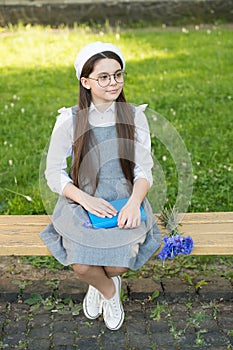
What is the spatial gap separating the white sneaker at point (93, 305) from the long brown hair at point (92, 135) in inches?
20.8

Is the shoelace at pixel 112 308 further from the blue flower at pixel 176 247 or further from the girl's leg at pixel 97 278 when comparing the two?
the blue flower at pixel 176 247

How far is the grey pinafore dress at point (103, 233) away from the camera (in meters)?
3.27

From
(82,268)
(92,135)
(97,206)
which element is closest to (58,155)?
(92,135)

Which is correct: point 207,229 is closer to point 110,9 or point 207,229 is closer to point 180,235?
point 180,235

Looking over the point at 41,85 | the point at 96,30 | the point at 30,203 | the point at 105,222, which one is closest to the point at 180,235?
the point at 105,222

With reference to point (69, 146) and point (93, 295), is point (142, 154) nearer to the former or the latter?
point (69, 146)

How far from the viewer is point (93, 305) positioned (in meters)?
3.52

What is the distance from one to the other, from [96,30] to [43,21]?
0.69 meters

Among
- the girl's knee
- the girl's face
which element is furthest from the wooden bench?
the girl's face

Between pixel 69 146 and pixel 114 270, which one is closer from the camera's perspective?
pixel 114 270

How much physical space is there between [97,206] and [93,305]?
533 mm

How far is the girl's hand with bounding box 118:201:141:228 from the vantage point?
3.27 metres

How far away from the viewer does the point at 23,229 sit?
11.7ft

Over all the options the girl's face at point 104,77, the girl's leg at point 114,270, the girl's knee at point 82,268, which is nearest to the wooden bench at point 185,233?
the girl's knee at point 82,268
